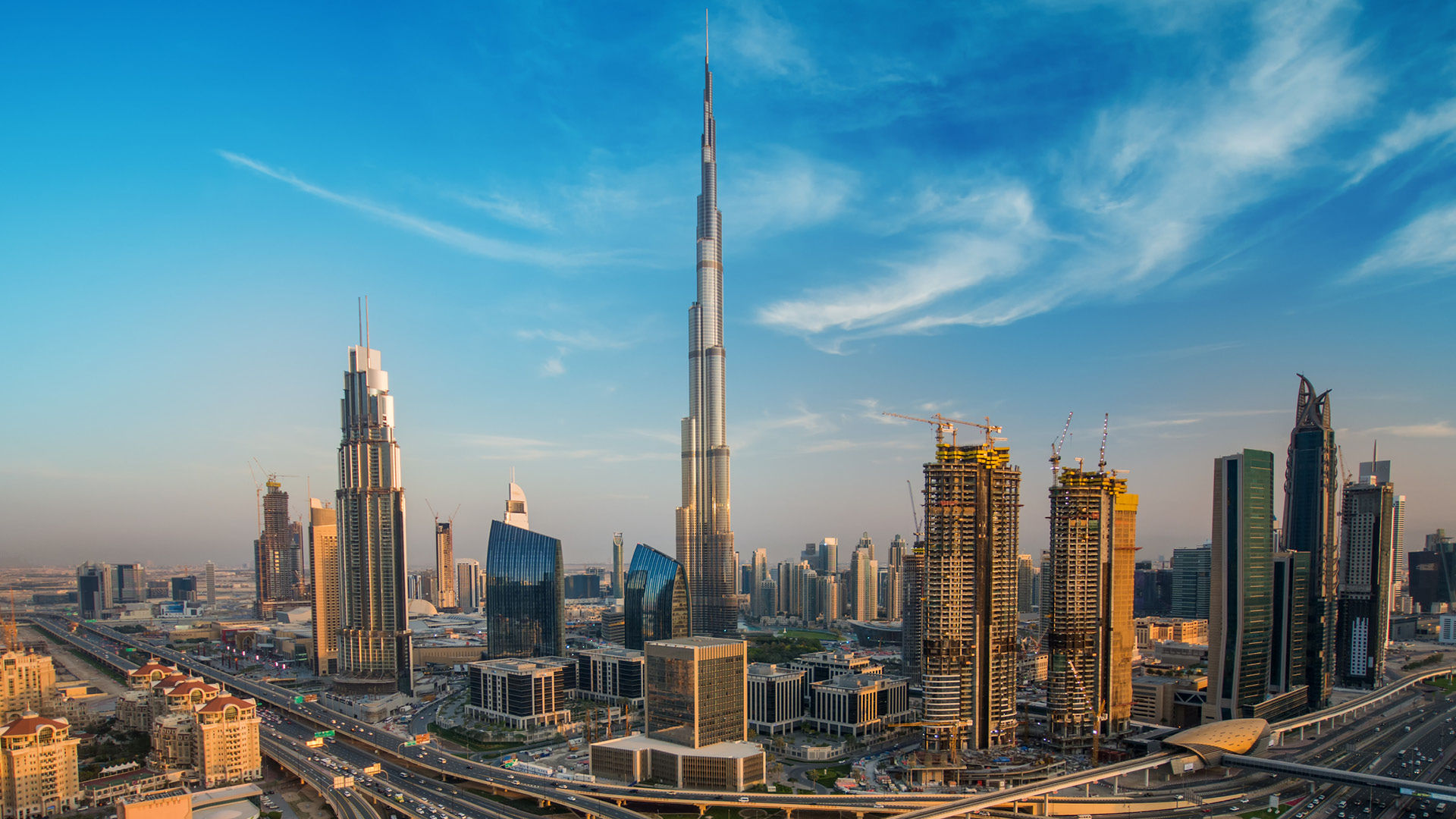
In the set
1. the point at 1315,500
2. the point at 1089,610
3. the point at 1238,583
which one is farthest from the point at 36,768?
the point at 1315,500

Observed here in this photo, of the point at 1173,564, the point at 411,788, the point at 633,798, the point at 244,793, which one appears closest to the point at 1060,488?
the point at 633,798

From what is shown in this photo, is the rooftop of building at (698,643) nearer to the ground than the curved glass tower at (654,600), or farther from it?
farther from it

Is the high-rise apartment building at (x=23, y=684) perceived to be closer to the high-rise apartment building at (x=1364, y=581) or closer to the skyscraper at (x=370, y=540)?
the skyscraper at (x=370, y=540)

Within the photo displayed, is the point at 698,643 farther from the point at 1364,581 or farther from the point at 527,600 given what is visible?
the point at 1364,581

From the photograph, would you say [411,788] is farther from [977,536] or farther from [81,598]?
[81,598]

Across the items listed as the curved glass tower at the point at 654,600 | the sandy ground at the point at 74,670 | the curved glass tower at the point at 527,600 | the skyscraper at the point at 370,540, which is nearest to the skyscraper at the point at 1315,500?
the curved glass tower at the point at 654,600

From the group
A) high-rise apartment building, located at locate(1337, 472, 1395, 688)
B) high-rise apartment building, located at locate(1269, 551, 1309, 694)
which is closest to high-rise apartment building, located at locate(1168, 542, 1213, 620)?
high-rise apartment building, located at locate(1337, 472, 1395, 688)

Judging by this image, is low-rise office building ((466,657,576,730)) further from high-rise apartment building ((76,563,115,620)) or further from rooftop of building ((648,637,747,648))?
high-rise apartment building ((76,563,115,620))
